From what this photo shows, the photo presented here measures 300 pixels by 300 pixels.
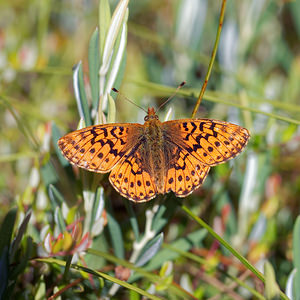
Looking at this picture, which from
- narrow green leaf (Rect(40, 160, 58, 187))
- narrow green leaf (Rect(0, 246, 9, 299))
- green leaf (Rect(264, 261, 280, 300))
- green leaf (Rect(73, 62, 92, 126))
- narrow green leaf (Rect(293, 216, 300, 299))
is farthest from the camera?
narrow green leaf (Rect(40, 160, 58, 187))

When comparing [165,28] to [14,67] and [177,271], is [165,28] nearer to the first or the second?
[14,67]

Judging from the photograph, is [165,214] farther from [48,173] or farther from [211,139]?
[48,173]

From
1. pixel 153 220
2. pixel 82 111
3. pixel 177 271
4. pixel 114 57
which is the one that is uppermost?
pixel 114 57

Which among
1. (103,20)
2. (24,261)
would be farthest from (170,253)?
(103,20)

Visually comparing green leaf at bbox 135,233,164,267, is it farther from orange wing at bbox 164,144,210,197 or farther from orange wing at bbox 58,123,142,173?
orange wing at bbox 58,123,142,173

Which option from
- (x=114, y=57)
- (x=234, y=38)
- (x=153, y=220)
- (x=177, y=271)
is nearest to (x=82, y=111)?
(x=114, y=57)

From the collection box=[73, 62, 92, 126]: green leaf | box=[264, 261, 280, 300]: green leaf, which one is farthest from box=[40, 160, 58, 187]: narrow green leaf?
box=[264, 261, 280, 300]: green leaf

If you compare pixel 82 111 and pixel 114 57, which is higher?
pixel 114 57
